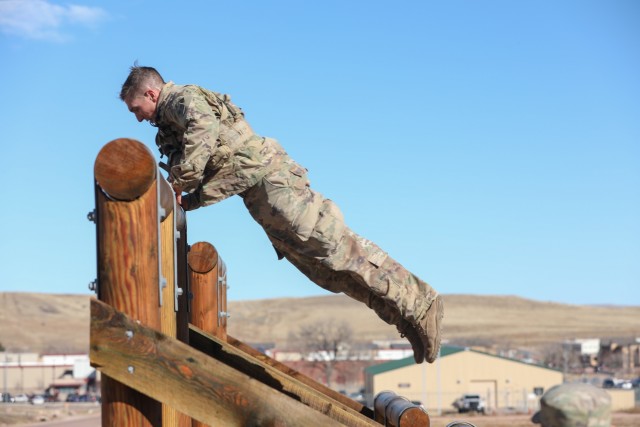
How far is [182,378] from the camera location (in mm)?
3146

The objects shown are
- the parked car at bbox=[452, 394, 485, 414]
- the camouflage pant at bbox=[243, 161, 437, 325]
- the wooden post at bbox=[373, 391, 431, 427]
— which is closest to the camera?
the wooden post at bbox=[373, 391, 431, 427]

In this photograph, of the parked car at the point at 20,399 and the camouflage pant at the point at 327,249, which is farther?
the parked car at the point at 20,399

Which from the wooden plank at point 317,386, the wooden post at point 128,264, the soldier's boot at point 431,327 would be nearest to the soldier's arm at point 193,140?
the wooden post at point 128,264

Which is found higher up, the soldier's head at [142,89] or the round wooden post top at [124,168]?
the soldier's head at [142,89]

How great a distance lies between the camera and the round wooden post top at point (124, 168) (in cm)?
306

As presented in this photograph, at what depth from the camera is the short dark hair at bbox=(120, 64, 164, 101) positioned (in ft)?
14.3

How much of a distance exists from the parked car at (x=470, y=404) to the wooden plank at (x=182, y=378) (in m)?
52.0

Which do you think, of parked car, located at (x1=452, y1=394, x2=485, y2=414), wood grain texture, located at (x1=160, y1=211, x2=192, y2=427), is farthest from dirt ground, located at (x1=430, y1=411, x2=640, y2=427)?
wood grain texture, located at (x1=160, y1=211, x2=192, y2=427)

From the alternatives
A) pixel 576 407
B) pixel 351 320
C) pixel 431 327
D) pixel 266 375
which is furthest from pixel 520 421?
pixel 351 320

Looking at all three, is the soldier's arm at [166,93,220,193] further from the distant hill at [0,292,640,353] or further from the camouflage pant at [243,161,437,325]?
the distant hill at [0,292,640,353]

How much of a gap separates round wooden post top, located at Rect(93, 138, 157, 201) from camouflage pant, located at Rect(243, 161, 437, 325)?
1429mm

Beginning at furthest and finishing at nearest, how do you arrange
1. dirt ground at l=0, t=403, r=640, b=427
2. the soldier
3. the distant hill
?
the distant hill, dirt ground at l=0, t=403, r=640, b=427, the soldier

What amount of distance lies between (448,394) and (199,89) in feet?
184

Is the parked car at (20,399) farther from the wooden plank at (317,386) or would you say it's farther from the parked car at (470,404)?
the wooden plank at (317,386)
